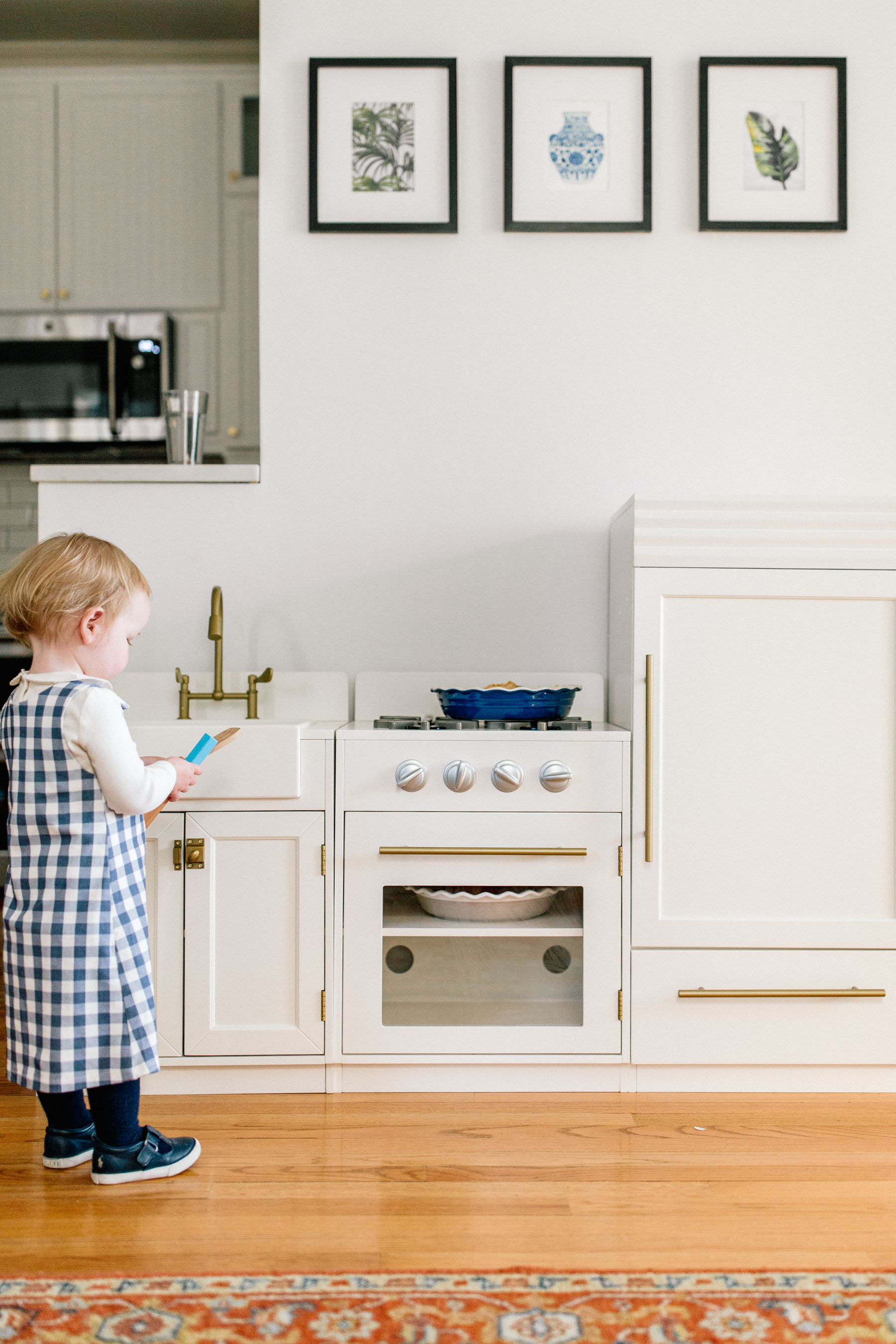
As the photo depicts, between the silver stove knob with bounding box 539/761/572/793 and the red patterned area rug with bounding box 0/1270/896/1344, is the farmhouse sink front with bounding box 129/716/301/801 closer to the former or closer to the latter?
the silver stove knob with bounding box 539/761/572/793

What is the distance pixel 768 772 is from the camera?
1.83 m

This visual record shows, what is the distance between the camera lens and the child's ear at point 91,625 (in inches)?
56.9

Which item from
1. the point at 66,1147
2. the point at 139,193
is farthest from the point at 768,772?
the point at 139,193

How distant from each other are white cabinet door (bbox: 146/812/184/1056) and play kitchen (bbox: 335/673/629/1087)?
1.00 feet

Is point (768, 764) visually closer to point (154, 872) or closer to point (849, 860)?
point (849, 860)

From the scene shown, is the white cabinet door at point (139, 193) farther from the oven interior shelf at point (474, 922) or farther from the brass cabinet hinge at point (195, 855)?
the oven interior shelf at point (474, 922)

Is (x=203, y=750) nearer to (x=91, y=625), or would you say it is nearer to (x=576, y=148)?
(x=91, y=625)

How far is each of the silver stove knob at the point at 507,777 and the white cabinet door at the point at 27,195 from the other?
1.95m

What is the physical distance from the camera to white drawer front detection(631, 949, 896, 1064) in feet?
6.00

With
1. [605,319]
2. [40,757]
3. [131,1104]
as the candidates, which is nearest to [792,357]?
[605,319]

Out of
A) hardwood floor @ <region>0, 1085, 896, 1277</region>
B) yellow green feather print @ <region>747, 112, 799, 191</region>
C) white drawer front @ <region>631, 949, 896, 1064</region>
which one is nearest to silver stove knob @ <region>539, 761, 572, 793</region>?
white drawer front @ <region>631, 949, 896, 1064</region>

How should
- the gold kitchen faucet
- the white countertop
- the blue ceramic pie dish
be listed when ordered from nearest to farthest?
the blue ceramic pie dish
the gold kitchen faucet
the white countertop

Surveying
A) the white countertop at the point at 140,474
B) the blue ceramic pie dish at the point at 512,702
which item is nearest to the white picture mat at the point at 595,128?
the white countertop at the point at 140,474

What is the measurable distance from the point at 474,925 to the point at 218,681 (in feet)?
2.62
